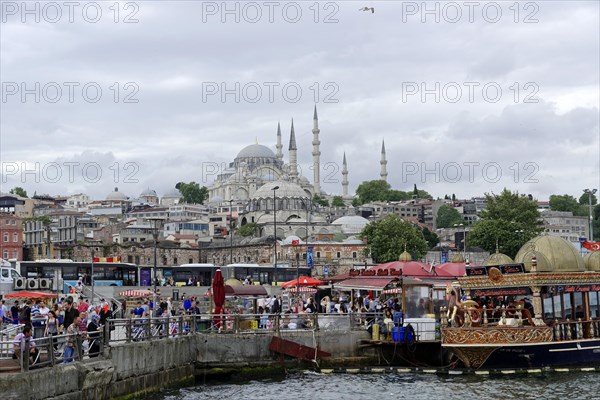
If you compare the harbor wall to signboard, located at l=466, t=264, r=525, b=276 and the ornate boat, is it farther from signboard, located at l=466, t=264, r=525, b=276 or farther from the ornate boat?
signboard, located at l=466, t=264, r=525, b=276

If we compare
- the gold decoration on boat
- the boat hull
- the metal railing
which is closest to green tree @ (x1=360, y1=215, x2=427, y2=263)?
the boat hull

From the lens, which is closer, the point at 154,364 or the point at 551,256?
the point at 154,364

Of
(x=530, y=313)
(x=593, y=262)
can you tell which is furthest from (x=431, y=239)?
(x=530, y=313)

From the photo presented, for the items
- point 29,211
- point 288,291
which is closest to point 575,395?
point 288,291

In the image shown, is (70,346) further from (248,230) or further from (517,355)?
(248,230)

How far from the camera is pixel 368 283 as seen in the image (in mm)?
33375

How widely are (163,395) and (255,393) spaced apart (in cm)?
239

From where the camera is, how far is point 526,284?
88.1 feet

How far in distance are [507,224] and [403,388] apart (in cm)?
6343

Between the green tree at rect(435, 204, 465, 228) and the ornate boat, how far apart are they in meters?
149

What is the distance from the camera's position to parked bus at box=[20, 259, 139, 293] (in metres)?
51.5

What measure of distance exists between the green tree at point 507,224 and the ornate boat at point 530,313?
56.6m

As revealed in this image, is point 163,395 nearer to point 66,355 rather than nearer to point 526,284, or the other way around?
point 66,355

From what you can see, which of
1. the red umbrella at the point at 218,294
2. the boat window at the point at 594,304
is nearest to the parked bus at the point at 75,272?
the red umbrella at the point at 218,294
